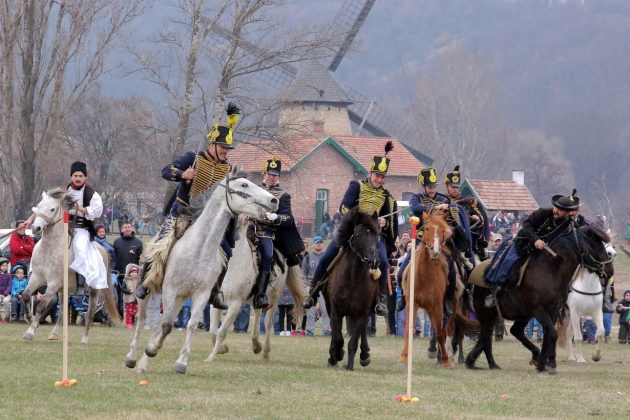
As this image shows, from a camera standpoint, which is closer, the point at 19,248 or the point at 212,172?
the point at 212,172

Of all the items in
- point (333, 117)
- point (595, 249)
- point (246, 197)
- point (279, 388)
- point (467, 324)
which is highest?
point (333, 117)

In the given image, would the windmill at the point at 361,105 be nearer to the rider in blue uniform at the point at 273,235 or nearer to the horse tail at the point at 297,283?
the horse tail at the point at 297,283

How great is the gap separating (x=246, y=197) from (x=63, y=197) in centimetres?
460

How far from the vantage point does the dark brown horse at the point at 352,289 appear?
1407cm

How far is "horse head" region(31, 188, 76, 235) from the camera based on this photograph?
15304 mm

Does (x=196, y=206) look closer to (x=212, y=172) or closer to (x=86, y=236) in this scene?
(x=212, y=172)

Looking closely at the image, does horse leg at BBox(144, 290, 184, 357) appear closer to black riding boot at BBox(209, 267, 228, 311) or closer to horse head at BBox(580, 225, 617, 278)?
black riding boot at BBox(209, 267, 228, 311)

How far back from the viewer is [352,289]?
1431 centimetres

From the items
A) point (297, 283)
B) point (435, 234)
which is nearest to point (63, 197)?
point (297, 283)

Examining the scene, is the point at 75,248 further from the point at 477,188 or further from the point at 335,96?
the point at 335,96

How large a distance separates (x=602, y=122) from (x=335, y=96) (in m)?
40.6

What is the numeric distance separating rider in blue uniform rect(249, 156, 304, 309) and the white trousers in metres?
3.01

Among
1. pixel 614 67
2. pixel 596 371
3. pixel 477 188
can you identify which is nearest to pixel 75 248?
pixel 596 371

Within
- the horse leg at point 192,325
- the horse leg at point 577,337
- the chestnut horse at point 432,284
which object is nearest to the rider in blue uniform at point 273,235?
the chestnut horse at point 432,284
